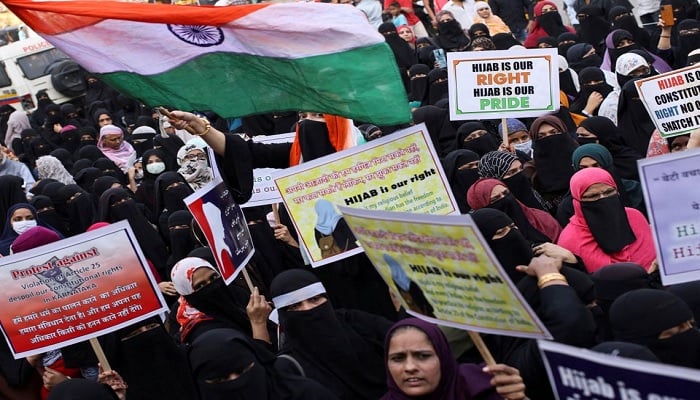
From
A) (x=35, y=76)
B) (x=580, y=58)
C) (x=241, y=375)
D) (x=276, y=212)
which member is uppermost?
(x=241, y=375)

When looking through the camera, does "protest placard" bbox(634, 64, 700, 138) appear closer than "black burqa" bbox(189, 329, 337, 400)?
No

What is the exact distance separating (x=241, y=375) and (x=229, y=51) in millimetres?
1549

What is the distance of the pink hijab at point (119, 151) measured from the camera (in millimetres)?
12258

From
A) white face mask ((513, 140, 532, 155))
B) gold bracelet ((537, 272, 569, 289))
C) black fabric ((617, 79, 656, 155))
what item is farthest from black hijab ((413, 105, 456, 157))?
gold bracelet ((537, 272, 569, 289))

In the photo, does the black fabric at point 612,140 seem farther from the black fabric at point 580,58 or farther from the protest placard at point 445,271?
the protest placard at point 445,271

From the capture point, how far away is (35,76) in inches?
687

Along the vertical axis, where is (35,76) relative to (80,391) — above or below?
below

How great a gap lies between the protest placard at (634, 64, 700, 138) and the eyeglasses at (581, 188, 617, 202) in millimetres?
1166

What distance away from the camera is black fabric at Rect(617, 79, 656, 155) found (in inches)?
322

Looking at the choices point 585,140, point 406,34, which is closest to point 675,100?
point 585,140

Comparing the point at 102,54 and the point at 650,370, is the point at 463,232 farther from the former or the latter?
the point at 102,54

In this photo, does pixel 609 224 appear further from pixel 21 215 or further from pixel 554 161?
pixel 21 215

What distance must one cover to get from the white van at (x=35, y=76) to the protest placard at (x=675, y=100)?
11.5 metres

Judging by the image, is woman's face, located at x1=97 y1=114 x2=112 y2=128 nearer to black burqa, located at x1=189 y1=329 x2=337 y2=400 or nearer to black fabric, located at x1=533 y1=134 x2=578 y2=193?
black fabric, located at x1=533 y1=134 x2=578 y2=193
